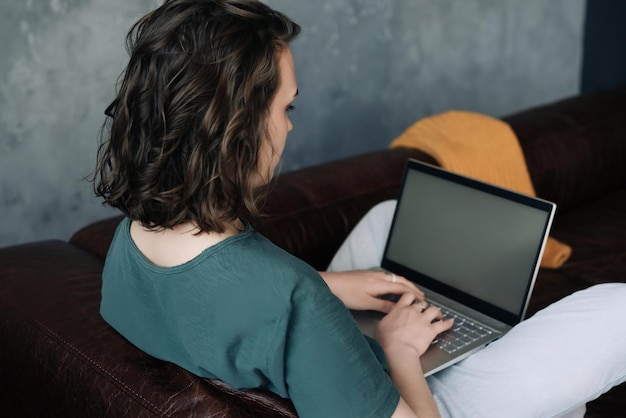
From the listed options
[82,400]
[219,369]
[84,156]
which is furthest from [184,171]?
[84,156]

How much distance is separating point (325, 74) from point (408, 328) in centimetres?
155

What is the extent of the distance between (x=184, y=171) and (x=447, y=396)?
1.83 feet

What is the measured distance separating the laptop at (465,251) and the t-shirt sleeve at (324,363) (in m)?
0.32

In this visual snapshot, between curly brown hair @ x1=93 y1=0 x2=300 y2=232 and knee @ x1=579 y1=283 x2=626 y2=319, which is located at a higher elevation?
curly brown hair @ x1=93 y1=0 x2=300 y2=232

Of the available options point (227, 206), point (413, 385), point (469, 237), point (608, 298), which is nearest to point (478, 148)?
point (469, 237)

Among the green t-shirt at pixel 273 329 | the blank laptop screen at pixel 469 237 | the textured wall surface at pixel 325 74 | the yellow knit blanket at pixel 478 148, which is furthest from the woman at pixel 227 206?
the yellow knit blanket at pixel 478 148

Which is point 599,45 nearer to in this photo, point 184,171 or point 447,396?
point 447,396

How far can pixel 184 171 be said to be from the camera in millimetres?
961

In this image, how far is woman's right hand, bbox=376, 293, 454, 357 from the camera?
3.93 ft

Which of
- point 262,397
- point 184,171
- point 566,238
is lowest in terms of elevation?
point 566,238

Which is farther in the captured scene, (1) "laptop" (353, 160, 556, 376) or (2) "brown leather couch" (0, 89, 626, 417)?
(1) "laptop" (353, 160, 556, 376)

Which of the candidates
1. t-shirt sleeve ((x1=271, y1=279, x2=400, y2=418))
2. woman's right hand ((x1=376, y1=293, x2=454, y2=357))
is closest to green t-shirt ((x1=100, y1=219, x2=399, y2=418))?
t-shirt sleeve ((x1=271, y1=279, x2=400, y2=418))

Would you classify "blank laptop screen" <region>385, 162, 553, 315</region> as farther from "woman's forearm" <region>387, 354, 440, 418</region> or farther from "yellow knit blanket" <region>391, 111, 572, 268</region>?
"yellow knit blanket" <region>391, 111, 572, 268</region>

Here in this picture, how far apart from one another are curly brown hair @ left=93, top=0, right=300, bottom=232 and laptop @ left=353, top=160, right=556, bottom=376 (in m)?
0.49
